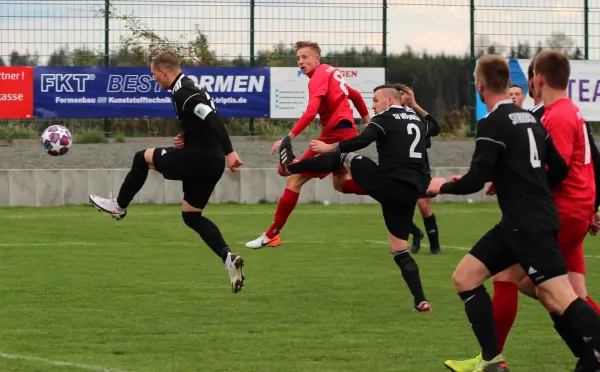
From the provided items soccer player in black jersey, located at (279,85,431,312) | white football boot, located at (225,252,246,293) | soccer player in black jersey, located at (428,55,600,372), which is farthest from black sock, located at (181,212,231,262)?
soccer player in black jersey, located at (428,55,600,372)

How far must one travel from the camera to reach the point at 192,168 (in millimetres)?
10008

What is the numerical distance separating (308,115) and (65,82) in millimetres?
10905

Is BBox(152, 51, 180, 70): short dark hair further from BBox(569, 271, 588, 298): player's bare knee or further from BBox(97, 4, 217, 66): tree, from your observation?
BBox(97, 4, 217, 66): tree

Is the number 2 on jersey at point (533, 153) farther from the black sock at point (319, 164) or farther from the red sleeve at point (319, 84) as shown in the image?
the red sleeve at point (319, 84)

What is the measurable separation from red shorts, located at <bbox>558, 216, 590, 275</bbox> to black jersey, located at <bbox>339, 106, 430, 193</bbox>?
2.42m

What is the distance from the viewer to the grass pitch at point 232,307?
7250 millimetres

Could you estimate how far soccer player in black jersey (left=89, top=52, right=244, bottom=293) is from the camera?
9805 mm

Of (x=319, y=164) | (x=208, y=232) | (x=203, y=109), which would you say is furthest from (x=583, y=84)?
(x=203, y=109)

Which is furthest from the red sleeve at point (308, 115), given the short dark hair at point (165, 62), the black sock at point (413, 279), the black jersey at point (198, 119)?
the black sock at point (413, 279)

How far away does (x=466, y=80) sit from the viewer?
23281 mm

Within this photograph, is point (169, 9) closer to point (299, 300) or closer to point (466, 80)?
point (466, 80)

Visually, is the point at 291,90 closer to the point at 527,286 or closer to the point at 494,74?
the point at 527,286

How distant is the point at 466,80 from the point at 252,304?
48.0 feet

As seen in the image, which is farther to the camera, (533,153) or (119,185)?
(119,185)
